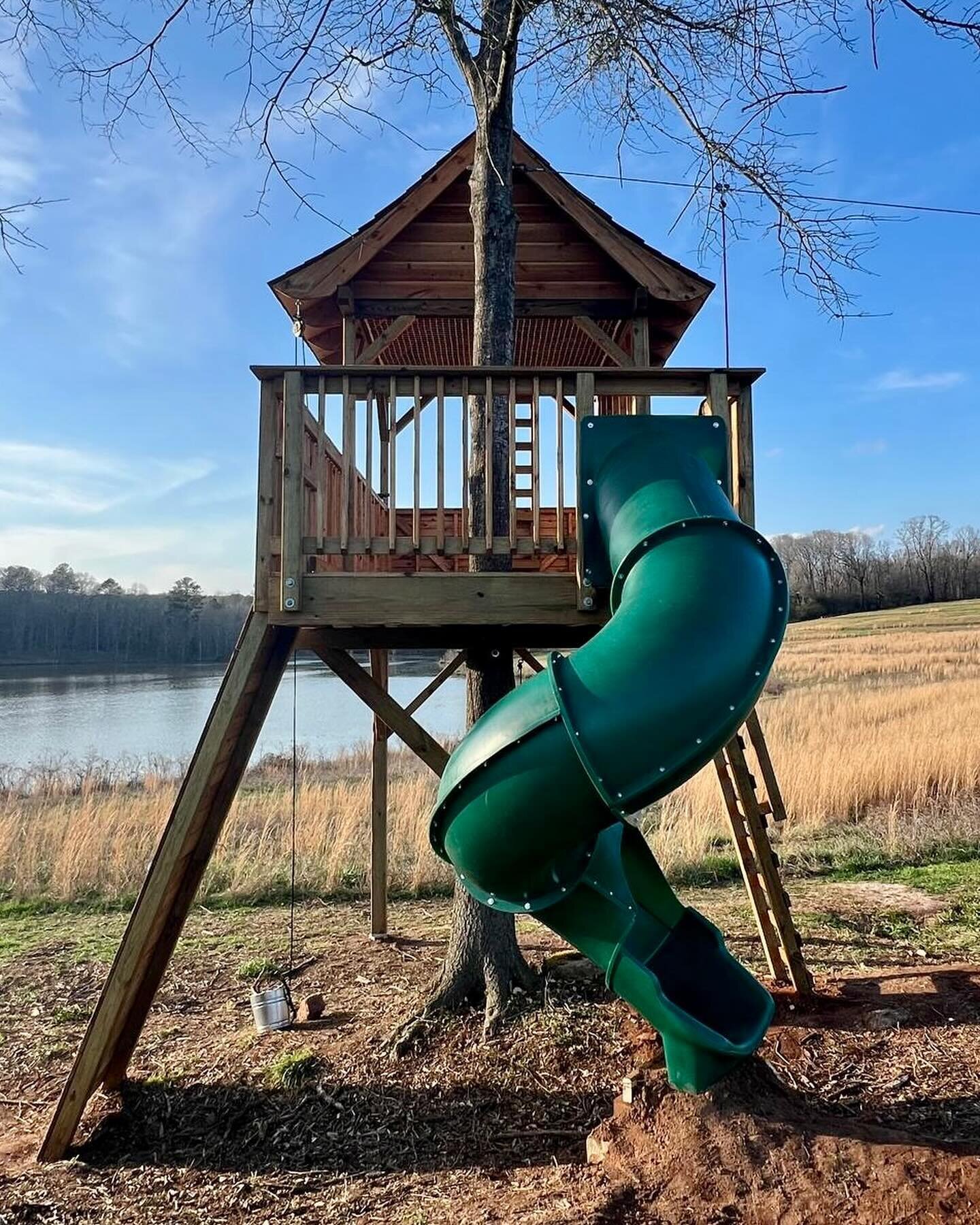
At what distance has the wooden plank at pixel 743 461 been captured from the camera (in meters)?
3.52

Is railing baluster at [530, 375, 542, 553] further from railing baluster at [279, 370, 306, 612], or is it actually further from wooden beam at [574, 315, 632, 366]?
wooden beam at [574, 315, 632, 366]

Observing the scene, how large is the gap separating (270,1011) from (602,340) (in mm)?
5046

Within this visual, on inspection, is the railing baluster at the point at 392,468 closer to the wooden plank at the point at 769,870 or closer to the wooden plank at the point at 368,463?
the wooden plank at the point at 368,463

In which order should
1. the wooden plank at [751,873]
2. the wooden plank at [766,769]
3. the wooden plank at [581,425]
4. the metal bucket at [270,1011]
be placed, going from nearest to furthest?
the wooden plank at [581,425] → the metal bucket at [270,1011] → the wooden plank at [751,873] → the wooden plank at [766,769]

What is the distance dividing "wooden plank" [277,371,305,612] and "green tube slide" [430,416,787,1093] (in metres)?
1.28

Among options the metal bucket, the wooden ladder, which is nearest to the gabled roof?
the wooden ladder

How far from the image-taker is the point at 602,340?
6355 mm

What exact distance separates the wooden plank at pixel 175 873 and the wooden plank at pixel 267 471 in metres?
0.28

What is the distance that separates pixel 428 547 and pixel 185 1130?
2601mm

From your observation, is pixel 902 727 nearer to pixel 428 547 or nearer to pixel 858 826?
pixel 858 826

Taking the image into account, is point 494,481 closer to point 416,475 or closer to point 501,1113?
point 416,475

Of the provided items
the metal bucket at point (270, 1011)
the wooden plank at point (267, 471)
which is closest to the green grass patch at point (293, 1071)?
the metal bucket at point (270, 1011)

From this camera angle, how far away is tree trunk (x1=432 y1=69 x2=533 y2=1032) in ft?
14.3

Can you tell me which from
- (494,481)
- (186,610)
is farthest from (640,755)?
(186,610)
